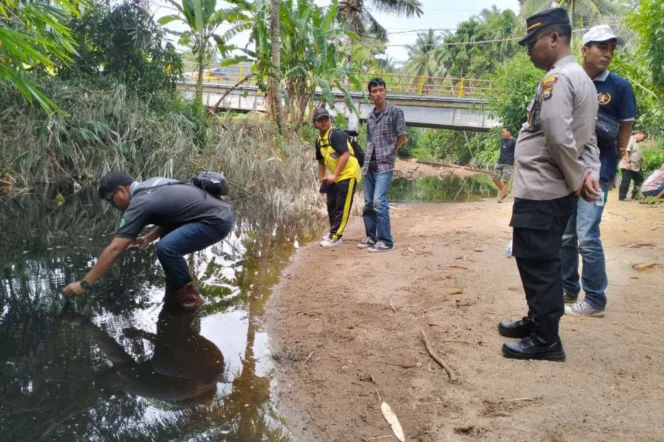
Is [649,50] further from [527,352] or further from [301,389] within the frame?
[301,389]

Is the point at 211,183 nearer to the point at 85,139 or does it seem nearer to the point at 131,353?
the point at 131,353

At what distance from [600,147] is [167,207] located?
3.06 meters

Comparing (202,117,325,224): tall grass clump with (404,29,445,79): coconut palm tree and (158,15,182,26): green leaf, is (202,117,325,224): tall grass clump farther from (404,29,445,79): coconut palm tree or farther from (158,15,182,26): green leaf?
(404,29,445,79): coconut palm tree

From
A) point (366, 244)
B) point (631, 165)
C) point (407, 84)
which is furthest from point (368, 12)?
point (366, 244)

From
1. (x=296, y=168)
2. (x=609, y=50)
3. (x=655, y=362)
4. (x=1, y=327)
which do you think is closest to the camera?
(x=655, y=362)

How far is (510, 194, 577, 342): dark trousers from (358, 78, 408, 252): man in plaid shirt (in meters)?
2.90

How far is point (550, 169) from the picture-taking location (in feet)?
8.71

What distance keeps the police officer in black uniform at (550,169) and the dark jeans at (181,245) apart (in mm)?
2371

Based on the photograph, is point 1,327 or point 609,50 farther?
point 1,327

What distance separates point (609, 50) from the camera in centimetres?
322

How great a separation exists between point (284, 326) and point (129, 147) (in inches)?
293

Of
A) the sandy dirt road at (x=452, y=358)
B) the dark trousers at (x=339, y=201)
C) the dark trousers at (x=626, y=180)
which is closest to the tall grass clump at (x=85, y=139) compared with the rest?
the dark trousers at (x=339, y=201)

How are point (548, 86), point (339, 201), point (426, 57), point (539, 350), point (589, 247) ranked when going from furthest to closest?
point (426, 57), point (339, 201), point (589, 247), point (539, 350), point (548, 86)

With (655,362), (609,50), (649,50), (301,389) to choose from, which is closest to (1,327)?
(301,389)
